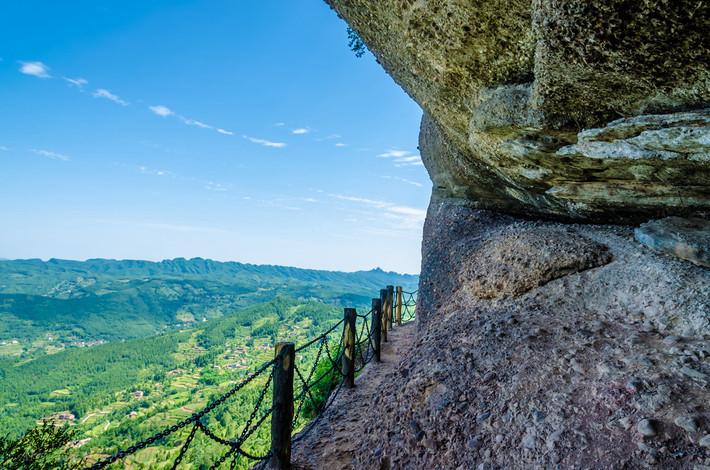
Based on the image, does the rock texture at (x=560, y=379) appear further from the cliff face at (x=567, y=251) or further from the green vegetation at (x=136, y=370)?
the green vegetation at (x=136, y=370)

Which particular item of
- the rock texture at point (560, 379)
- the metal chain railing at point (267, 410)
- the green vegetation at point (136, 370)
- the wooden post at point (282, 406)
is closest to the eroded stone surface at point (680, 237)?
the rock texture at point (560, 379)

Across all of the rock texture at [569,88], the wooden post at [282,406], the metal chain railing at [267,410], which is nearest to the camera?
the metal chain railing at [267,410]

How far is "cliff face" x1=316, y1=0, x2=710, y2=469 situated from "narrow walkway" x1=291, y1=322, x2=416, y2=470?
0.99 ft

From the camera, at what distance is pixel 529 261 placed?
5.79 meters

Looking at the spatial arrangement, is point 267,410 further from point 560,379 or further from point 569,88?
point 569,88

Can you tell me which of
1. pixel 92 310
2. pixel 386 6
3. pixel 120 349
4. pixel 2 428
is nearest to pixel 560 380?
pixel 386 6

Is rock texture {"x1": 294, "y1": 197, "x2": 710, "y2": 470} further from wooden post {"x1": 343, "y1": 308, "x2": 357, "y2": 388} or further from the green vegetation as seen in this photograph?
the green vegetation

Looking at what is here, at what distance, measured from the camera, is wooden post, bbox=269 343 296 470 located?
466 cm

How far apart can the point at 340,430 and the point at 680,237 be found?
Answer: 5393mm

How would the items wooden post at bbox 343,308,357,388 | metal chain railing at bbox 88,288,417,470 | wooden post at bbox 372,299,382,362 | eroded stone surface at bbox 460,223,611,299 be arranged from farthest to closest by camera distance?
1. wooden post at bbox 372,299,382,362
2. wooden post at bbox 343,308,357,388
3. eroded stone surface at bbox 460,223,611,299
4. metal chain railing at bbox 88,288,417,470

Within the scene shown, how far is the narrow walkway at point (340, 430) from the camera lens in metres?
5.19

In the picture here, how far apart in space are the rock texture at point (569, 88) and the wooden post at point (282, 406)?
13.2ft

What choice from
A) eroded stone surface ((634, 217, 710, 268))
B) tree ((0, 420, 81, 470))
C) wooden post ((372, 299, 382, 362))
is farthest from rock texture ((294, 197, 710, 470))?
tree ((0, 420, 81, 470))

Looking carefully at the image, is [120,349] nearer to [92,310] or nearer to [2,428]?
[2,428]
